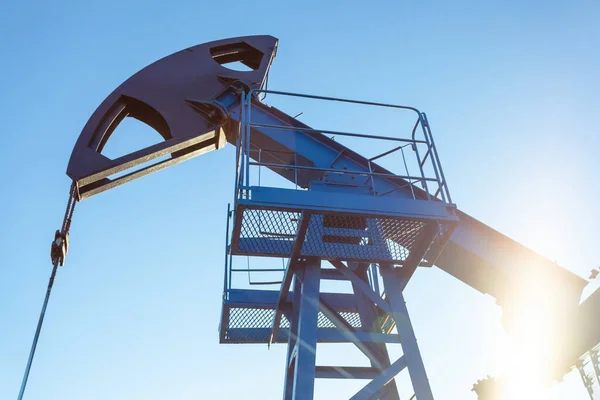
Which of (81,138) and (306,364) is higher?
(81,138)

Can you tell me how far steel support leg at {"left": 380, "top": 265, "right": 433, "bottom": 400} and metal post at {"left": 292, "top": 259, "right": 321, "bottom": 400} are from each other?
0.74 m

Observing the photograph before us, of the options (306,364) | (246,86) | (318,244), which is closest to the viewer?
(306,364)

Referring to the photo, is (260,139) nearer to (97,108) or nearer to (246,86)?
(246,86)

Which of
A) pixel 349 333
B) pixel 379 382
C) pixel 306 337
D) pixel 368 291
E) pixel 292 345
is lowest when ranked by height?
pixel 379 382

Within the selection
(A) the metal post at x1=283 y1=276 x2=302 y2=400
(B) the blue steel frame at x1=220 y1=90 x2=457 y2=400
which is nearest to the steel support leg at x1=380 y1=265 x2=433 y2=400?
(B) the blue steel frame at x1=220 y1=90 x2=457 y2=400

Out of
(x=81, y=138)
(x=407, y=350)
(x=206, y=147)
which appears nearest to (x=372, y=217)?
(x=407, y=350)

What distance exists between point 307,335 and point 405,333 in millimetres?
925

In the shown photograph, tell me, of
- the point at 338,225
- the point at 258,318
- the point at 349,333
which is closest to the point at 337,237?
the point at 338,225

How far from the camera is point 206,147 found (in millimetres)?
6070

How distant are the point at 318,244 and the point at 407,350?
1.26 m

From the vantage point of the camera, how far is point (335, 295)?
6.01 metres

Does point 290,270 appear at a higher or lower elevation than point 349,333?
higher

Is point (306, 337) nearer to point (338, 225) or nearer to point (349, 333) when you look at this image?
point (349, 333)

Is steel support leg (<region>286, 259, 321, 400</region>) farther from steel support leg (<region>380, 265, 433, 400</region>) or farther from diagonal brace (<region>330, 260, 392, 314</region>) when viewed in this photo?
steel support leg (<region>380, 265, 433, 400</region>)
